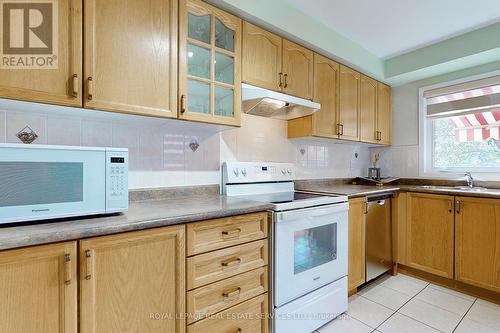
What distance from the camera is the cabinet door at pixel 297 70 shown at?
201 centimetres

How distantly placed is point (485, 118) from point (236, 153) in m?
2.67

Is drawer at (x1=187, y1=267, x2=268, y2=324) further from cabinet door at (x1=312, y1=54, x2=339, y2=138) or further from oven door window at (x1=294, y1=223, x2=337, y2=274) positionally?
cabinet door at (x1=312, y1=54, x2=339, y2=138)

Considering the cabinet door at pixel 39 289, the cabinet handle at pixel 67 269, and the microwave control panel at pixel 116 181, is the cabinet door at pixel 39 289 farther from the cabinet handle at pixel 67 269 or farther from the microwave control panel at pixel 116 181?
the microwave control panel at pixel 116 181

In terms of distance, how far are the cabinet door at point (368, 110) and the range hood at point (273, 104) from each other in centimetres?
88

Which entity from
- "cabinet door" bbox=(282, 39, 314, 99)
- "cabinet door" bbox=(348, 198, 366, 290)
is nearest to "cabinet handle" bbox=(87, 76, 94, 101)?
"cabinet door" bbox=(282, 39, 314, 99)

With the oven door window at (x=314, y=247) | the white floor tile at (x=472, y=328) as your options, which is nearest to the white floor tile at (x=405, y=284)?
the white floor tile at (x=472, y=328)

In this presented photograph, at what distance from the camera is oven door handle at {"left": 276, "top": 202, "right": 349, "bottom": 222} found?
1486mm

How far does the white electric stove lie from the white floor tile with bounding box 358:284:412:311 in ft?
1.38

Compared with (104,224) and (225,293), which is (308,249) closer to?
(225,293)

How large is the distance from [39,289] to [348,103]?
265cm

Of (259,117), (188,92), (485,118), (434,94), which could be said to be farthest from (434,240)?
(188,92)

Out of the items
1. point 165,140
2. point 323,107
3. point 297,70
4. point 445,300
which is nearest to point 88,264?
point 165,140

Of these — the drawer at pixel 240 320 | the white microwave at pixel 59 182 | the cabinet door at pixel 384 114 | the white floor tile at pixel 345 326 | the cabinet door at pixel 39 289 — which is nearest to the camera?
the cabinet door at pixel 39 289

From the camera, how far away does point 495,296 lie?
209 centimetres
